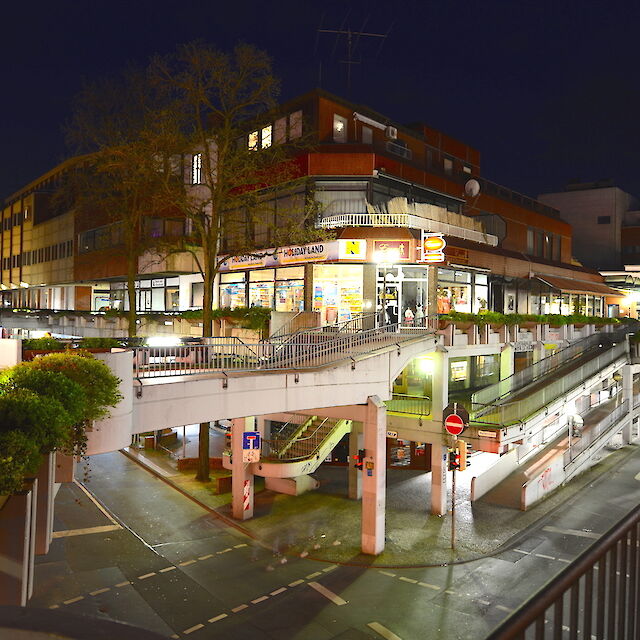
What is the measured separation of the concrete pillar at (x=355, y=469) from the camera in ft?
78.4

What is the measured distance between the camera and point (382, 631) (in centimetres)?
1321

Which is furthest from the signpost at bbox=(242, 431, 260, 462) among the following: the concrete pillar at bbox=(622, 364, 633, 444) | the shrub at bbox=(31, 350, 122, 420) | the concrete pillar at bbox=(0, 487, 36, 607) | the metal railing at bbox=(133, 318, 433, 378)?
the concrete pillar at bbox=(622, 364, 633, 444)

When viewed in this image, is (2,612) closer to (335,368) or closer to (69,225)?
(335,368)

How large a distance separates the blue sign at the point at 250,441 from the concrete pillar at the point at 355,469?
4.83m

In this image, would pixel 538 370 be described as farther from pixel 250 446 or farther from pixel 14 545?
pixel 14 545

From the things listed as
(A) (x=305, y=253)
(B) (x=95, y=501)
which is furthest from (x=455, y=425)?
(B) (x=95, y=501)

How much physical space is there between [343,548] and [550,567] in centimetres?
655

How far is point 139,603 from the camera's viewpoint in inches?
569

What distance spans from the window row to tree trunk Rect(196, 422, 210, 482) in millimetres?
33524

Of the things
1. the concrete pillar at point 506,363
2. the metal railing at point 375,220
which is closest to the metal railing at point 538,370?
the concrete pillar at point 506,363

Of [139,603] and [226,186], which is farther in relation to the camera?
[226,186]

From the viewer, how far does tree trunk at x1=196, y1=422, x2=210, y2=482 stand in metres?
24.8

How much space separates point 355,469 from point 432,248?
1128 cm

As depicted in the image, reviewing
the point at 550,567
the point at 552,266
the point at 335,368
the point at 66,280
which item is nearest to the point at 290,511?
the point at 335,368
